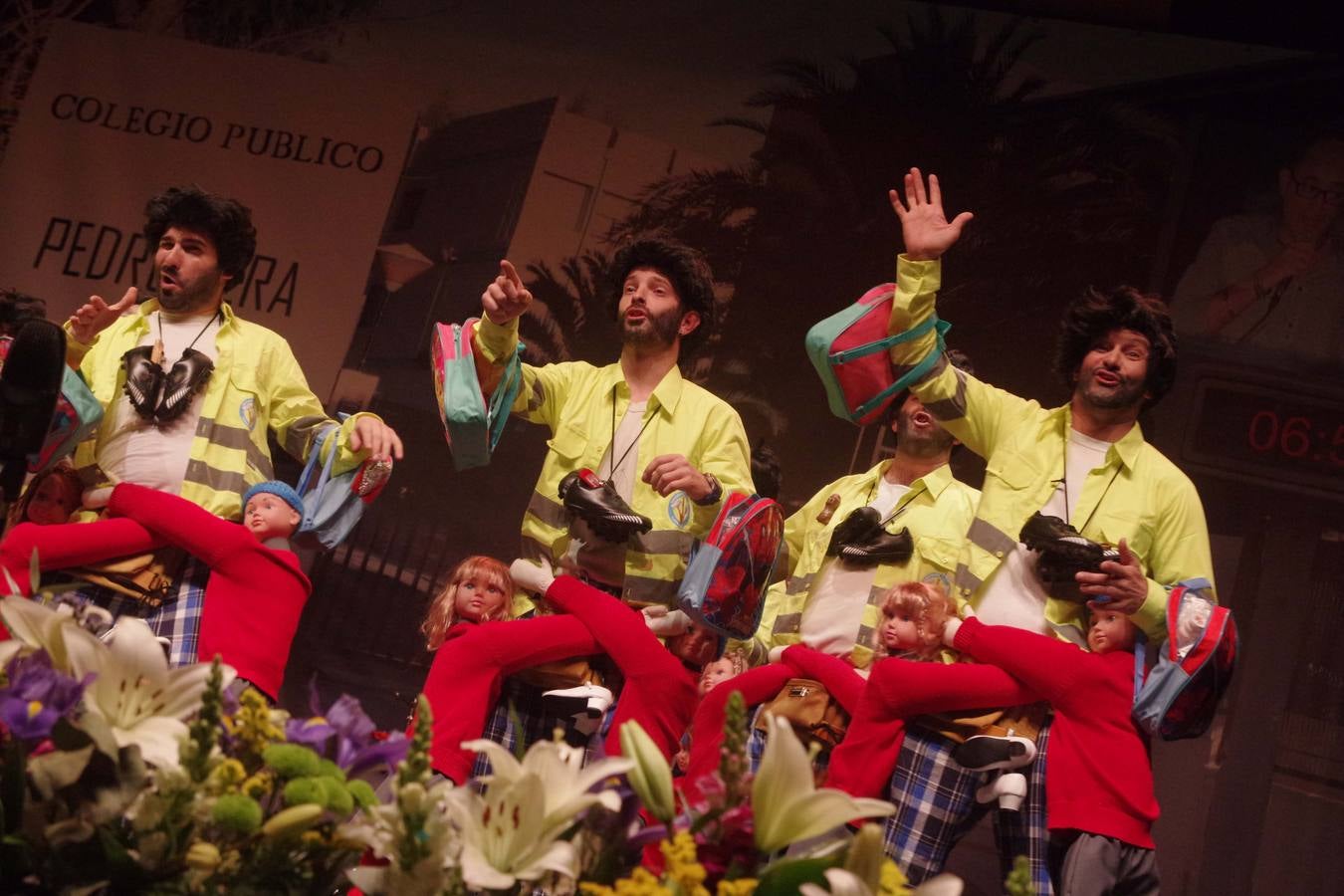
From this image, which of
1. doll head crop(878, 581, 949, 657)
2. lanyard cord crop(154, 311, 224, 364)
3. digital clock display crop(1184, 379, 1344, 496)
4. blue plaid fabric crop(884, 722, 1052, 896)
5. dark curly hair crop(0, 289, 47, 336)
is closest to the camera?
blue plaid fabric crop(884, 722, 1052, 896)

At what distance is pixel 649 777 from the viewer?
1343mm

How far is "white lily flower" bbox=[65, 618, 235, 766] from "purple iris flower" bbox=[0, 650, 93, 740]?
0.08 ft

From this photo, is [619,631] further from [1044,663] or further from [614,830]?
[614,830]

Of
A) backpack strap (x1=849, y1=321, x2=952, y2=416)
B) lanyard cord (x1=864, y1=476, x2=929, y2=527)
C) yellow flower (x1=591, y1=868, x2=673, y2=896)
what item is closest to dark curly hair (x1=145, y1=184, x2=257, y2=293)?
backpack strap (x1=849, y1=321, x2=952, y2=416)

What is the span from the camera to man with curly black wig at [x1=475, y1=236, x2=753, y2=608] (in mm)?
2988

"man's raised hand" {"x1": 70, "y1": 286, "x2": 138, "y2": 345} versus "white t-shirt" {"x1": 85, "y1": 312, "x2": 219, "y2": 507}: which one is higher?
"man's raised hand" {"x1": 70, "y1": 286, "x2": 138, "y2": 345}

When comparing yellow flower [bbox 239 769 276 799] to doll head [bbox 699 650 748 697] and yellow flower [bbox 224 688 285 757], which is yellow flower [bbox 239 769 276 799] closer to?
yellow flower [bbox 224 688 285 757]

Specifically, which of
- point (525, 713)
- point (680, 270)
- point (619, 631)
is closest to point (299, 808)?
point (619, 631)

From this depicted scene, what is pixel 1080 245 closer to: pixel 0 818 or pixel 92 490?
pixel 92 490

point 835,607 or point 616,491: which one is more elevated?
point 616,491

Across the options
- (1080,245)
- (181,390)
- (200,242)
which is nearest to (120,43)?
(200,242)

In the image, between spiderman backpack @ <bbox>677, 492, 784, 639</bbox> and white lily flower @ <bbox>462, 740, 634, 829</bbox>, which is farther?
spiderman backpack @ <bbox>677, 492, 784, 639</bbox>

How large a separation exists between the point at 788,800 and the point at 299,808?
0.44 meters

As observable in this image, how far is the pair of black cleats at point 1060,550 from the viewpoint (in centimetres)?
272
